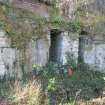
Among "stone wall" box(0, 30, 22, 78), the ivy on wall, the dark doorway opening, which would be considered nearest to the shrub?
"stone wall" box(0, 30, 22, 78)

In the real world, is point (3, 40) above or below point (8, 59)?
above

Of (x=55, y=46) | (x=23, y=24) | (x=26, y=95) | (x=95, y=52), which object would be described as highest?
(x=23, y=24)

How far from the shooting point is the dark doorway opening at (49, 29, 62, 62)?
11445mm

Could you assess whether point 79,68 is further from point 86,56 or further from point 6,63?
point 6,63

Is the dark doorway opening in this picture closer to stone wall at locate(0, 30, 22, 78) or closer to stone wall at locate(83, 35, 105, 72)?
stone wall at locate(83, 35, 105, 72)

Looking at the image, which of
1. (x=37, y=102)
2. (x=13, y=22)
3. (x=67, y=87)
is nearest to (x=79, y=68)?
(x=67, y=87)

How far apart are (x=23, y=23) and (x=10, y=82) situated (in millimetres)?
2124

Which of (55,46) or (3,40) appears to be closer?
(3,40)

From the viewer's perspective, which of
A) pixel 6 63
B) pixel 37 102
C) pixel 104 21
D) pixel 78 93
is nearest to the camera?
pixel 37 102

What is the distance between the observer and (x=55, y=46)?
1175 centimetres

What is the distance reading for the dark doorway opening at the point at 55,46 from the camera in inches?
451

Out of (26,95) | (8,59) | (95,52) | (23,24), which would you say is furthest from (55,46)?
(26,95)

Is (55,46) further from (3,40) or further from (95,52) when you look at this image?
(3,40)

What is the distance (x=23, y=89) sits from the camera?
27.1 feet
